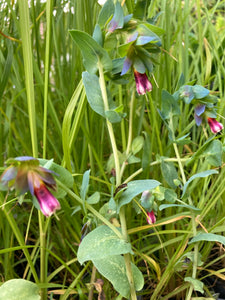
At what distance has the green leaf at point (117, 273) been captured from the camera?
39cm

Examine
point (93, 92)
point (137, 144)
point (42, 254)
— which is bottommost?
point (42, 254)

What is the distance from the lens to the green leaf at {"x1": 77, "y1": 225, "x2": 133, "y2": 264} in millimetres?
353

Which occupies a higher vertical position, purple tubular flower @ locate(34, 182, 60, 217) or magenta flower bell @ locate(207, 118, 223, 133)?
purple tubular flower @ locate(34, 182, 60, 217)

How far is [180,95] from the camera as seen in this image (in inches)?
19.1

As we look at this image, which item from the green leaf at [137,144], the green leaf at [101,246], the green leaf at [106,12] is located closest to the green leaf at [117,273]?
the green leaf at [101,246]

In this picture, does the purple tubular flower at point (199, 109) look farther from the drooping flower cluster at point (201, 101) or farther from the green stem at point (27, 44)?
the green stem at point (27, 44)

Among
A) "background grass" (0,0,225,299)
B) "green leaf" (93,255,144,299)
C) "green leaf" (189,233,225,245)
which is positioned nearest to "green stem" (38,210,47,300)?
"background grass" (0,0,225,299)

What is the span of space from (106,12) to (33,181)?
0.76 ft

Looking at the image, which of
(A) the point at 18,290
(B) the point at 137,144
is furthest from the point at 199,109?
(A) the point at 18,290

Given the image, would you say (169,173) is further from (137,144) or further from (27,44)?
(27,44)

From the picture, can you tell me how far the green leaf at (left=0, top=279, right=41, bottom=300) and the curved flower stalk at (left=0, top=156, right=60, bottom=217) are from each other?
6.5 inches

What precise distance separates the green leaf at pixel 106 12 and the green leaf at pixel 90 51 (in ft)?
0.15

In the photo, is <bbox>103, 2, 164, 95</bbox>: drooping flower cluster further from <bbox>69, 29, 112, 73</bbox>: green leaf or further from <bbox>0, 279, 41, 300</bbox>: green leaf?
<bbox>0, 279, 41, 300</bbox>: green leaf

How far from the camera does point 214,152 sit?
45 centimetres
